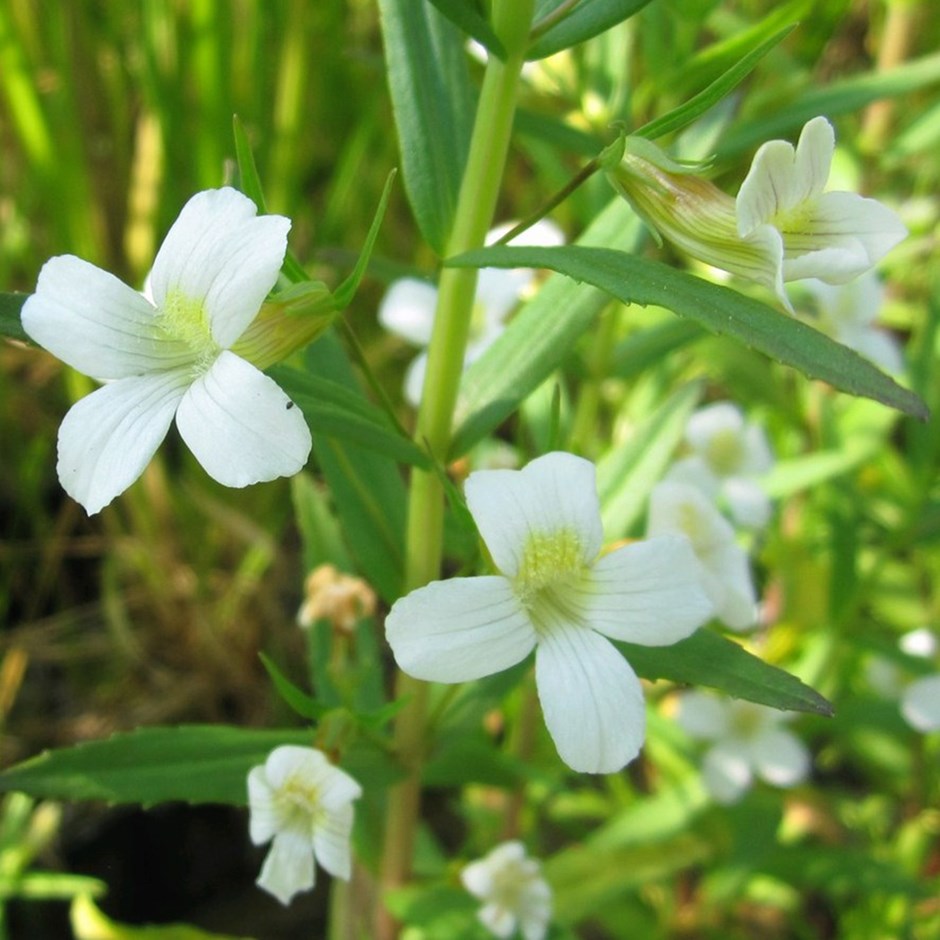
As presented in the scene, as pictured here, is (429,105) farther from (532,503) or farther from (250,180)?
Answer: (532,503)

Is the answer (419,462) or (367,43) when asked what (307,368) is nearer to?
(419,462)

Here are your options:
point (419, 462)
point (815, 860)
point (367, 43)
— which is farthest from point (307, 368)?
point (367, 43)

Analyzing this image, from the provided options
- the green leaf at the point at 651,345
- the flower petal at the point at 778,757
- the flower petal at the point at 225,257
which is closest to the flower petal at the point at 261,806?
the flower petal at the point at 225,257

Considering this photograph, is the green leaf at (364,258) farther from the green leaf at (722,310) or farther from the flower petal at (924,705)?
the flower petal at (924,705)

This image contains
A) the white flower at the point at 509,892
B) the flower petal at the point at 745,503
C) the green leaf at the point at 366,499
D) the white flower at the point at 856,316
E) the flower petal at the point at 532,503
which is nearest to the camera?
the flower petal at the point at 532,503

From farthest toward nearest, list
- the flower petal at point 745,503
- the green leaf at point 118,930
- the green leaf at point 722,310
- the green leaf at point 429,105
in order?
1. the flower petal at point 745,503
2. the green leaf at point 118,930
3. the green leaf at point 429,105
4. the green leaf at point 722,310

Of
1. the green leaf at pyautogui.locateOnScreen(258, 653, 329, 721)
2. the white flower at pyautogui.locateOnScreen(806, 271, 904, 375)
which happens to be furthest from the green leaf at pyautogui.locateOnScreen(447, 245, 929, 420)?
the white flower at pyautogui.locateOnScreen(806, 271, 904, 375)

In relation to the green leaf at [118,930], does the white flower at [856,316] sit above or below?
above
